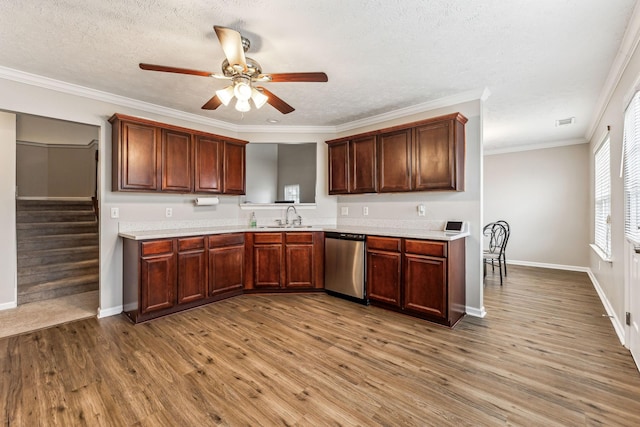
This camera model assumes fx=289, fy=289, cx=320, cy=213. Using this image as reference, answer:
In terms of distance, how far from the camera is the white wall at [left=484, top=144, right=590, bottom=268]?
519 cm

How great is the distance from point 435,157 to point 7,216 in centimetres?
486

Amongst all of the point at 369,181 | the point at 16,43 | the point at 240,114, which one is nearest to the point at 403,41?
the point at 369,181

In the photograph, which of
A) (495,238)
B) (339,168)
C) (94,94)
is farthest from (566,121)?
(94,94)

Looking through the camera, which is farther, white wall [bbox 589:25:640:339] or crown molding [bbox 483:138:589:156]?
crown molding [bbox 483:138:589:156]

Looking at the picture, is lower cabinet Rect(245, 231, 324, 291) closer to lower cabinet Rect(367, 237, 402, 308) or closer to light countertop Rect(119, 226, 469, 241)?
light countertop Rect(119, 226, 469, 241)

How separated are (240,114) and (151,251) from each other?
202 cm

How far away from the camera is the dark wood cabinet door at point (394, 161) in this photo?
3389mm

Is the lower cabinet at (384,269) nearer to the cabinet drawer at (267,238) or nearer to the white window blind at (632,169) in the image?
the cabinet drawer at (267,238)

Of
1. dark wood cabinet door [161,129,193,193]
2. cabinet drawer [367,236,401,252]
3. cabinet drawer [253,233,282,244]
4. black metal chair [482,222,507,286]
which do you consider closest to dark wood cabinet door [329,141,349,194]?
cabinet drawer [367,236,401,252]

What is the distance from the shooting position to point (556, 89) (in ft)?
10.1

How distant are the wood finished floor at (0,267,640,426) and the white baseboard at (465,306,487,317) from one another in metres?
0.08

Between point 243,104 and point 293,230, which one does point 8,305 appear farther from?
point 243,104

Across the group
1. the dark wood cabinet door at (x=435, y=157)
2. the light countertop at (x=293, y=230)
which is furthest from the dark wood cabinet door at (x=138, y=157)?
the dark wood cabinet door at (x=435, y=157)

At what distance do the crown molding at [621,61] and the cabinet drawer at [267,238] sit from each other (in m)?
3.61
